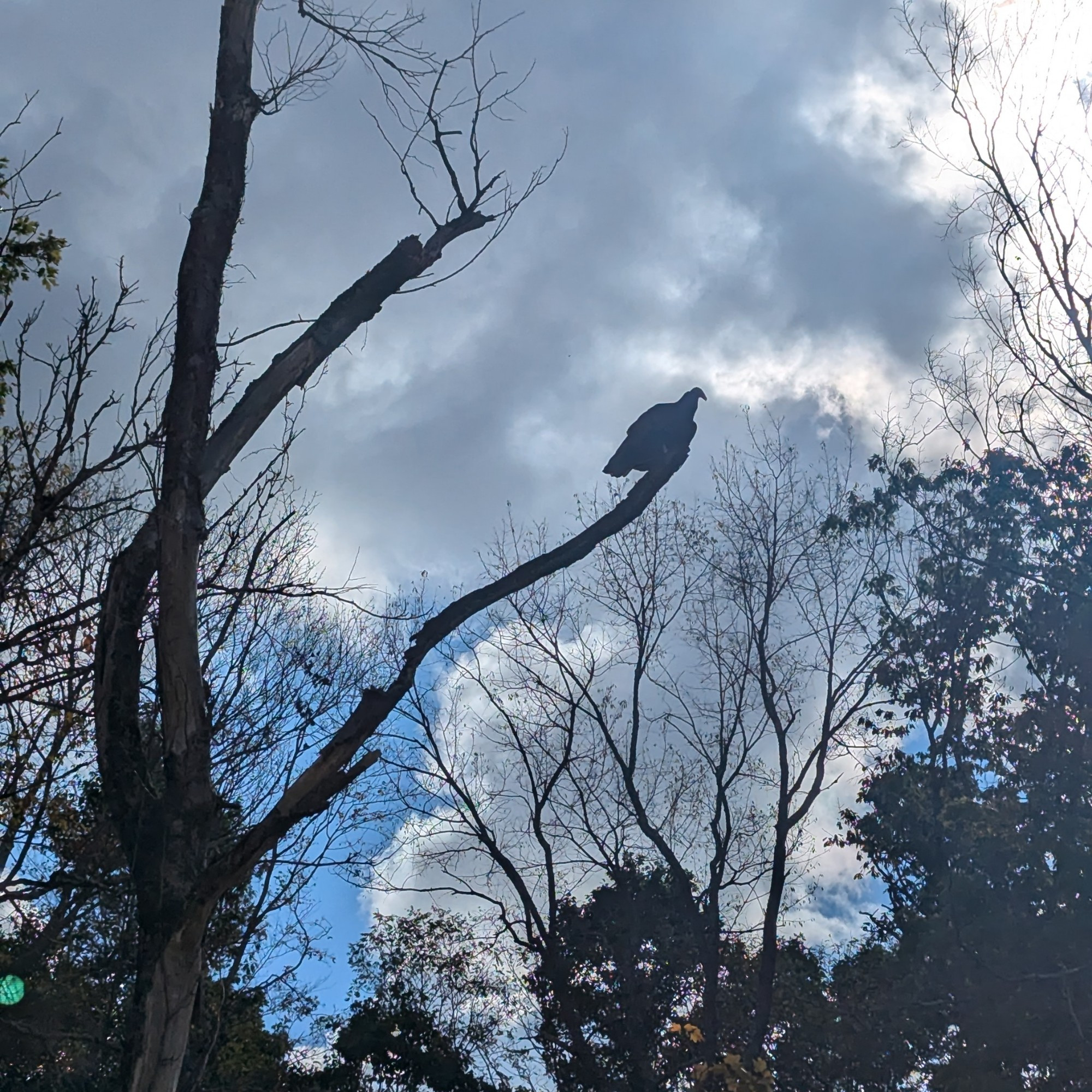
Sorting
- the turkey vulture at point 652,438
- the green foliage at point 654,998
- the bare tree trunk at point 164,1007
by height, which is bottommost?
the bare tree trunk at point 164,1007

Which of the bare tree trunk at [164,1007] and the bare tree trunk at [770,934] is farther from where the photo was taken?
the bare tree trunk at [770,934]

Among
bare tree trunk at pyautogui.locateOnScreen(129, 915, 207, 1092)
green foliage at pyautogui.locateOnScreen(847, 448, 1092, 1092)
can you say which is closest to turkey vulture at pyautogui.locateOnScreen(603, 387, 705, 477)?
bare tree trunk at pyautogui.locateOnScreen(129, 915, 207, 1092)

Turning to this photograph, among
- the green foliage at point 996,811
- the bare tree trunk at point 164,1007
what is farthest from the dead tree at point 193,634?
the green foliage at point 996,811

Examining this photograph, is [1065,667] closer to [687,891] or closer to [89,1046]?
[687,891]

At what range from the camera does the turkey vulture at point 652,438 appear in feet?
16.8

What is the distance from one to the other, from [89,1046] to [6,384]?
9938mm

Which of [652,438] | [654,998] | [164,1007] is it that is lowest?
[164,1007]

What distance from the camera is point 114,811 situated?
3.44 metres

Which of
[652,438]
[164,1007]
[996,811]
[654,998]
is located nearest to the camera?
[164,1007]

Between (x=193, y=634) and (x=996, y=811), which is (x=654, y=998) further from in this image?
(x=193, y=634)

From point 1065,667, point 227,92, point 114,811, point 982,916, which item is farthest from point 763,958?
point 227,92

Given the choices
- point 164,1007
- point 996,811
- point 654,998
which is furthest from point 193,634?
point 654,998

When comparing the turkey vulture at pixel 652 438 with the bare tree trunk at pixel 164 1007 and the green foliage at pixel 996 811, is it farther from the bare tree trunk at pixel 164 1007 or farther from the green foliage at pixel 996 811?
the green foliage at pixel 996 811

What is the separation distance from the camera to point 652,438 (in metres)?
5.18
